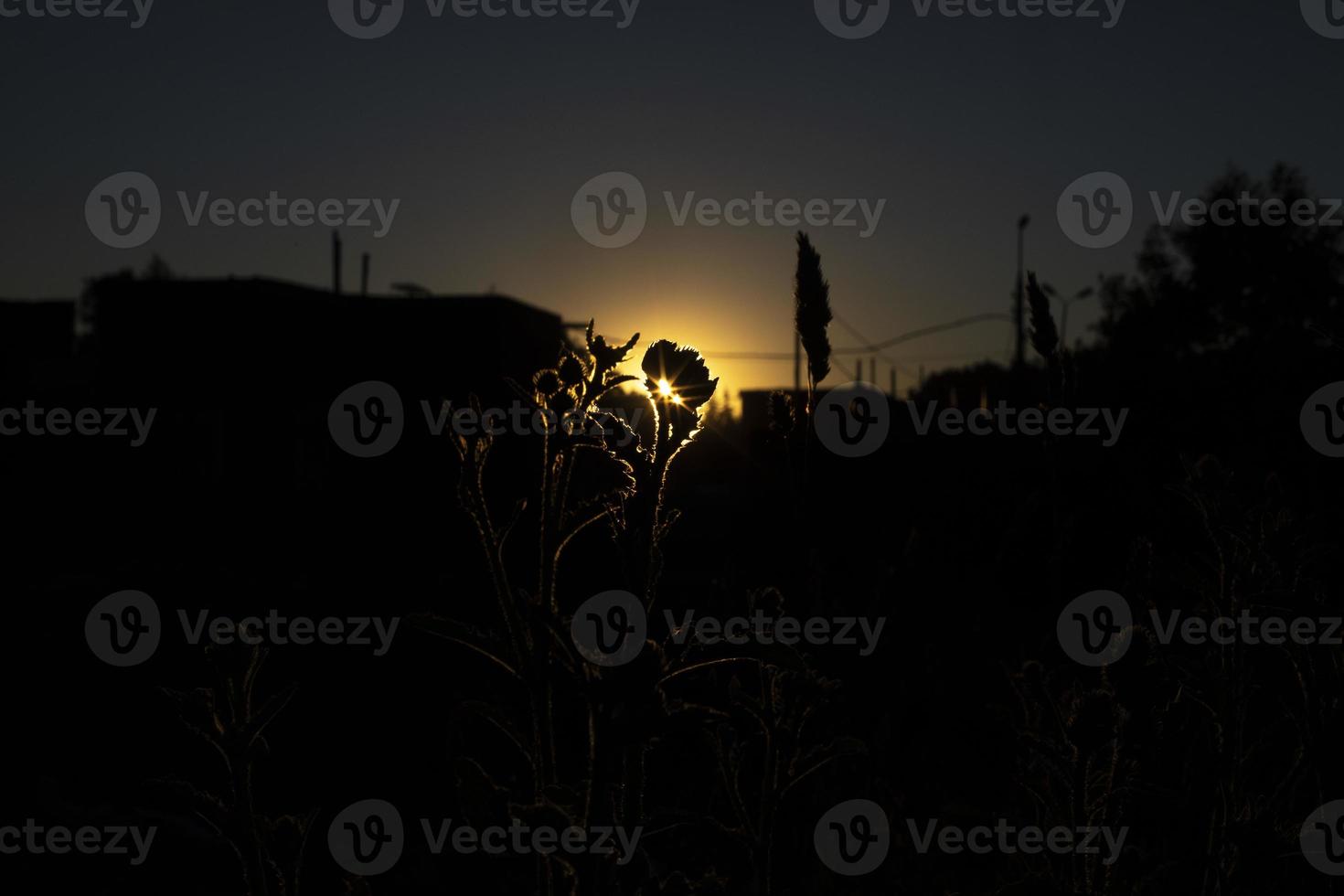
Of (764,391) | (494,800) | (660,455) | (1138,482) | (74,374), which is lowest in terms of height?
(494,800)

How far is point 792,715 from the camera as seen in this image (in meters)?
1.22

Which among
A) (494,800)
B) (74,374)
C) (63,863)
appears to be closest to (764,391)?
(494,800)

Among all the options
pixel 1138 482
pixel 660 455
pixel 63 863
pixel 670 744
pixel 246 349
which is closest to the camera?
pixel 660 455

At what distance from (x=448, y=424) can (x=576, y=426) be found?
149 mm

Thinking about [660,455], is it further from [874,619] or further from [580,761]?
[874,619]

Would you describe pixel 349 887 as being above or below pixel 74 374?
below

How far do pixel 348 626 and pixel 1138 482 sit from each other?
7.47 m

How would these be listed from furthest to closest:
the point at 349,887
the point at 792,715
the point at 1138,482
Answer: the point at 1138,482
the point at 792,715
the point at 349,887

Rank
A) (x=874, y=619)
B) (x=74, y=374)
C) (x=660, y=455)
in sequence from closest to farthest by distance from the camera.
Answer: (x=660, y=455)
(x=874, y=619)
(x=74, y=374)

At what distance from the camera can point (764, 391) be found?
1.26 metres

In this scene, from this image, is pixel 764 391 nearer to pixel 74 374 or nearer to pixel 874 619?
pixel 874 619

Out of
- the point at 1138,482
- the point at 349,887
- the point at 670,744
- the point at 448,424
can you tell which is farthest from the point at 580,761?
the point at 1138,482

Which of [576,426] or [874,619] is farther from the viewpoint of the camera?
[874,619]

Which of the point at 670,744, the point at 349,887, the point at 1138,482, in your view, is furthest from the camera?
the point at 1138,482
